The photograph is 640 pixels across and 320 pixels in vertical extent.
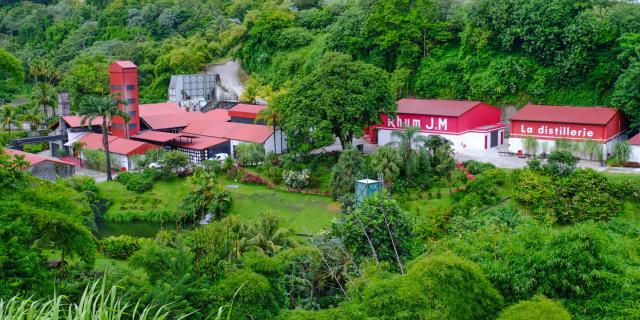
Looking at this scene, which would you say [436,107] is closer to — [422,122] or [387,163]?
[422,122]

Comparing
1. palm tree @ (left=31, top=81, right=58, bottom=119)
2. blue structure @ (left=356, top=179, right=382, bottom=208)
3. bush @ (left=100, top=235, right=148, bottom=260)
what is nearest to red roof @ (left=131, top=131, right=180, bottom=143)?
palm tree @ (left=31, top=81, right=58, bottom=119)

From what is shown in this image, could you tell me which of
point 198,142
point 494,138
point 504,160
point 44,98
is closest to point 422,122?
point 494,138

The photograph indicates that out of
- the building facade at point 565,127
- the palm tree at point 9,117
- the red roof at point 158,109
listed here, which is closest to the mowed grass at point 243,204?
the building facade at point 565,127

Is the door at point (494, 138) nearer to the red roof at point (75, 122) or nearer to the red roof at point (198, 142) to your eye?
the red roof at point (198, 142)

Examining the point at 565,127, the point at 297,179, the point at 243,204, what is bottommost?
the point at 243,204

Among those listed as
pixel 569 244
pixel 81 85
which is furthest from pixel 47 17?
pixel 569 244

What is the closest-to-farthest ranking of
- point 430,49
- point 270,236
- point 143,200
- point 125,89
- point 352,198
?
point 270,236
point 352,198
point 143,200
point 125,89
point 430,49

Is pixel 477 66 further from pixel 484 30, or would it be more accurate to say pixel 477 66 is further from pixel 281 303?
pixel 281 303
